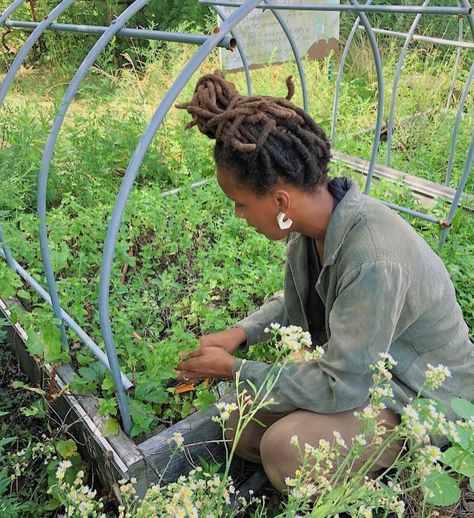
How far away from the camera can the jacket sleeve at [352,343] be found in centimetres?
157

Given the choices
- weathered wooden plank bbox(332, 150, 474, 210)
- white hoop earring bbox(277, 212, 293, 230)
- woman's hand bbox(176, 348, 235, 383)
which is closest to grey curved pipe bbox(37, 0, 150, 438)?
woman's hand bbox(176, 348, 235, 383)

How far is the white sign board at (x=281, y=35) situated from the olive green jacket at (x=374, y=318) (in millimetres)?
4226

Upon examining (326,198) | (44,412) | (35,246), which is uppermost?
(326,198)

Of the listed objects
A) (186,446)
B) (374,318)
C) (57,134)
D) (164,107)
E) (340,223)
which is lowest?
(186,446)

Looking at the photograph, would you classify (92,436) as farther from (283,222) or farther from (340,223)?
(340,223)

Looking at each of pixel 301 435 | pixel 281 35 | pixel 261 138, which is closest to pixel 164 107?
pixel 261 138

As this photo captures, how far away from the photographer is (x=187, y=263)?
10.2 feet

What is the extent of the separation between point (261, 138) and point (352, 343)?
0.64 metres

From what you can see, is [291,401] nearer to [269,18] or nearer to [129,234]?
[129,234]

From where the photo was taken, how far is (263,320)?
2.21 m

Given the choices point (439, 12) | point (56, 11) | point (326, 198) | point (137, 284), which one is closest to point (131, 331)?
point (137, 284)

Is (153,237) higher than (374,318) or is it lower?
lower

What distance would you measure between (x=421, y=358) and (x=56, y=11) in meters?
2.02

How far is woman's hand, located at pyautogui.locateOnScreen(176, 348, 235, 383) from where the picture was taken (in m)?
1.88
